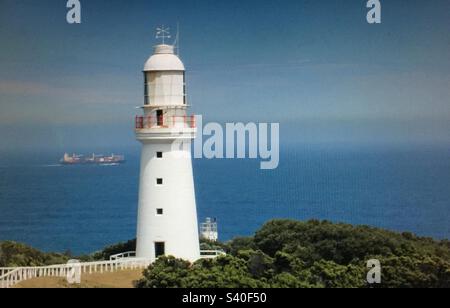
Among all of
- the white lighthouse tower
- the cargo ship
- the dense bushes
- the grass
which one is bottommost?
the grass

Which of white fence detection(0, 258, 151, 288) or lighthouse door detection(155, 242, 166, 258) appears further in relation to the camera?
lighthouse door detection(155, 242, 166, 258)

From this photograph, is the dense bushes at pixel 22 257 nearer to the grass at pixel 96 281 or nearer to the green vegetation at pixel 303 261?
the green vegetation at pixel 303 261

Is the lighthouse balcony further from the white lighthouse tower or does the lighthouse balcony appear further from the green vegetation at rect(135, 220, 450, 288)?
the green vegetation at rect(135, 220, 450, 288)

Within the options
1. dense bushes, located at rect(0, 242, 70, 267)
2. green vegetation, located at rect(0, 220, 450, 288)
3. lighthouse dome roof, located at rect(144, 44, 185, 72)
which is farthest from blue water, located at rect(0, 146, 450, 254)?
lighthouse dome roof, located at rect(144, 44, 185, 72)

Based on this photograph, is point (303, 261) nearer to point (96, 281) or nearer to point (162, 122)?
point (162, 122)

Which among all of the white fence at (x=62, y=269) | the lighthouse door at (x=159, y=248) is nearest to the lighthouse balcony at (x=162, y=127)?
the lighthouse door at (x=159, y=248)

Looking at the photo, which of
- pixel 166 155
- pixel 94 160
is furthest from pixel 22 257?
pixel 94 160
